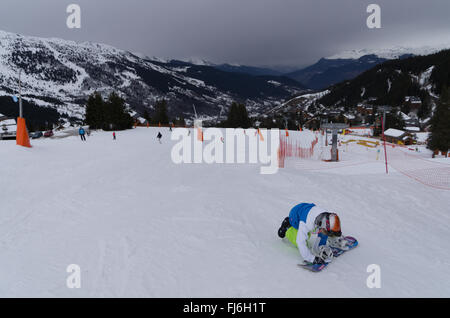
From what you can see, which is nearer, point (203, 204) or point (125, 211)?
point (125, 211)

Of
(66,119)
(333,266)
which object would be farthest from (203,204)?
(66,119)

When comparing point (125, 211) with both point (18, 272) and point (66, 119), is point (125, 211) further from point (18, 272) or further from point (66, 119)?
point (66, 119)

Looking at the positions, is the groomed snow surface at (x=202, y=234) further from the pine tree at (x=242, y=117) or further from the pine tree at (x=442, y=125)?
the pine tree at (x=242, y=117)

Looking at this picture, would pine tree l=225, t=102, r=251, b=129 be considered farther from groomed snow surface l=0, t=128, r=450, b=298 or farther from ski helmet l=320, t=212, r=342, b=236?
ski helmet l=320, t=212, r=342, b=236

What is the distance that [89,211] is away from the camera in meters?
8.08

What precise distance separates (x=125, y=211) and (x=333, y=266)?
20.7 ft

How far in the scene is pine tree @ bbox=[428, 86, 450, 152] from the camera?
4170 cm

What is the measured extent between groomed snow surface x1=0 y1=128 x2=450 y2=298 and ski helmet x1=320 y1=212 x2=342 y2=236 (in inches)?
36.5

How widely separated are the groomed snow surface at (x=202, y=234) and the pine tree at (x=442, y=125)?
4077 cm

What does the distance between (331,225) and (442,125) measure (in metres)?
51.4

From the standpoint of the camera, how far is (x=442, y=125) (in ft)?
138

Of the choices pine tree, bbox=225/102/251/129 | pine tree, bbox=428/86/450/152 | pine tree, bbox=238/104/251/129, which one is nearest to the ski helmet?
pine tree, bbox=428/86/450/152

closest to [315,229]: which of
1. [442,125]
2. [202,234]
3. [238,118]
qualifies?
[202,234]

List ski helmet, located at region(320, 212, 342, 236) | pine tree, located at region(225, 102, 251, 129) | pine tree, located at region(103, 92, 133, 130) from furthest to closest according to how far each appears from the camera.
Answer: pine tree, located at region(225, 102, 251, 129), pine tree, located at region(103, 92, 133, 130), ski helmet, located at region(320, 212, 342, 236)
